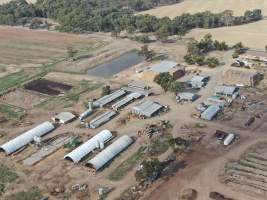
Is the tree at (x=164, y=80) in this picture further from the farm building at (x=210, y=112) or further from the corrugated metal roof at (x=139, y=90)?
the farm building at (x=210, y=112)

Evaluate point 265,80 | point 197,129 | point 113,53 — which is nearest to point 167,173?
point 197,129

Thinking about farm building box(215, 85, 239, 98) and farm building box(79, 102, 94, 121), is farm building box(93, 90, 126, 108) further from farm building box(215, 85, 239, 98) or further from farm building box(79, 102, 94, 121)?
farm building box(215, 85, 239, 98)

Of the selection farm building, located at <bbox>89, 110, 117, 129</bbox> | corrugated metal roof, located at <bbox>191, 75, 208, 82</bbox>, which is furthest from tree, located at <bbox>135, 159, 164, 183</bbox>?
corrugated metal roof, located at <bbox>191, 75, 208, 82</bbox>

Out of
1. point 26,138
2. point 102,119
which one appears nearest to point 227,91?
point 102,119

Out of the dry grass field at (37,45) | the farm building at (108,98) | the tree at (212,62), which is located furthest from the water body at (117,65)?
the tree at (212,62)

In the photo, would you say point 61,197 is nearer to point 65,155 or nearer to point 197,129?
point 65,155

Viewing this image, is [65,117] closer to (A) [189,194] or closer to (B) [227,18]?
(A) [189,194]

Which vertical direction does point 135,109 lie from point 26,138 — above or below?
above
